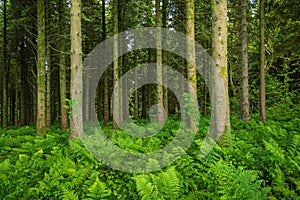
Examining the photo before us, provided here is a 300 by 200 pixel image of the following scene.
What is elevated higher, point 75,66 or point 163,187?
point 75,66

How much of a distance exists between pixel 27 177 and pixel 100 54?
48.9 feet

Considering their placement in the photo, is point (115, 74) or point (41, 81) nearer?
point (41, 81)

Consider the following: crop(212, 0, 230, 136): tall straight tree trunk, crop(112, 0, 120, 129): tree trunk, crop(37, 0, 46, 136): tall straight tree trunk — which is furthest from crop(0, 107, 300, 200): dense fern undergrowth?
crop(112, 0, 120, 129): tree trunk

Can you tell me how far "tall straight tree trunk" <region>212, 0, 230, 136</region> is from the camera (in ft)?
18.6

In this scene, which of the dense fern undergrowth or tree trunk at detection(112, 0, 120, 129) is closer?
the dense fern undergrowth

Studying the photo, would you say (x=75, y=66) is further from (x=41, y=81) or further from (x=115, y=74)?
(x=115, y=74)

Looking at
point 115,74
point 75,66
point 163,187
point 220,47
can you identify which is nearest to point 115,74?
point 115,74

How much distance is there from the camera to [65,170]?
178 inches

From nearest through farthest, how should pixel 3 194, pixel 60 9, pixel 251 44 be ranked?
pixel 3 194, pixel 60 9, pixel 251 44

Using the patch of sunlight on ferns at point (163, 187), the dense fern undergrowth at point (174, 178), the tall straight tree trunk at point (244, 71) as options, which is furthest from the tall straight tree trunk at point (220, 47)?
the tall straight tree trunk at point (244, 71)

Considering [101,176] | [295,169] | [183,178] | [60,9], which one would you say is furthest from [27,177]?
[60,9]

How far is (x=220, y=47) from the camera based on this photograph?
18.9 feet

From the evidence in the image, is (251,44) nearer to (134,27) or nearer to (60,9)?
(134,27)

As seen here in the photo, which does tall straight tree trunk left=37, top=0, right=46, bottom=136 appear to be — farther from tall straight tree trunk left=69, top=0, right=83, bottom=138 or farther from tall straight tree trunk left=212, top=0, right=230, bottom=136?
tall straight tree trunk left=212, top=0, right=230, bottom=136
